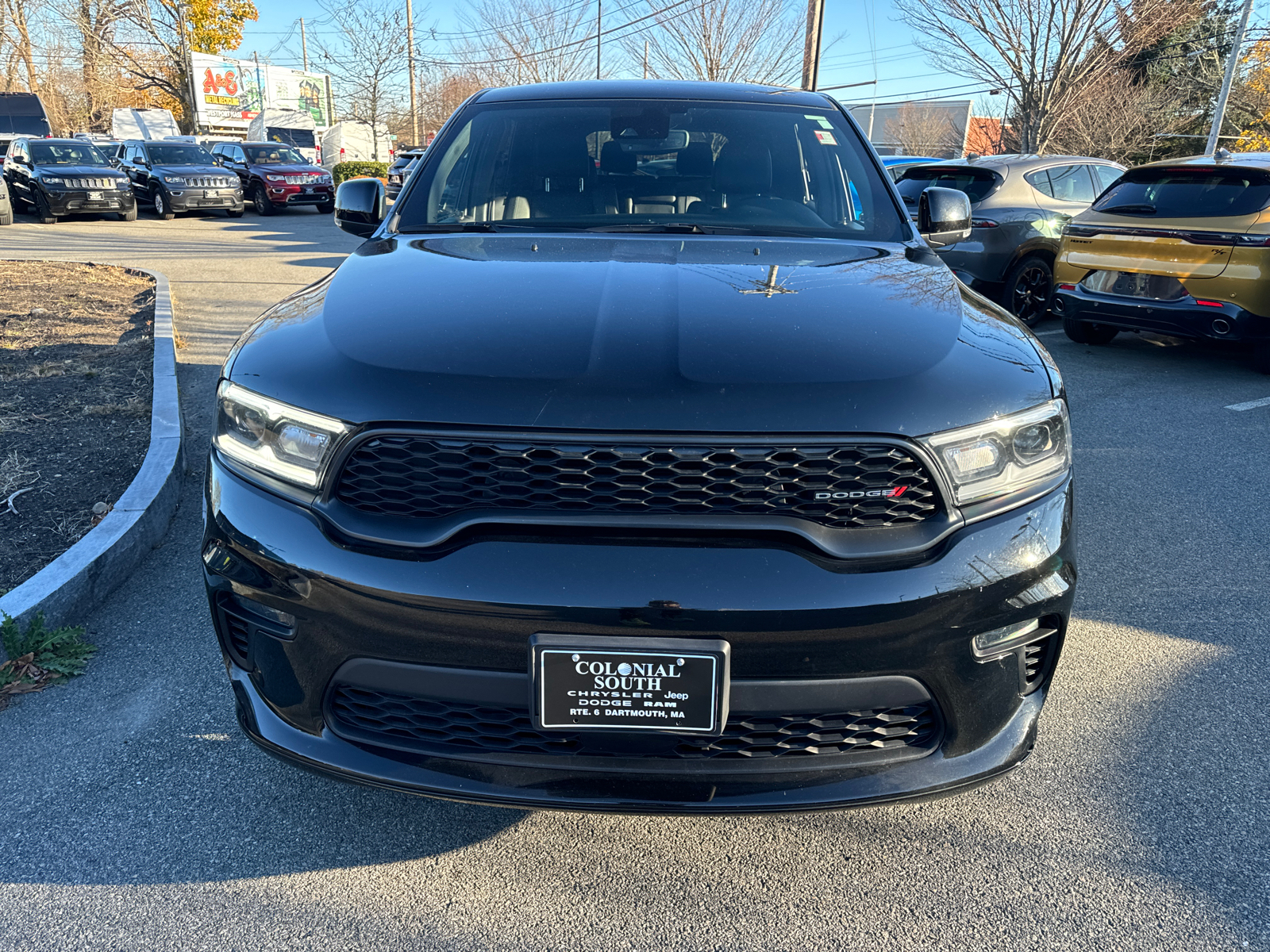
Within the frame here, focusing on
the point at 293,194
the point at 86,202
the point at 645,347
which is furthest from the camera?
the point at 293,194

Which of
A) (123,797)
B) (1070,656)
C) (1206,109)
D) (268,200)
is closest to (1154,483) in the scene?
(1070,656)

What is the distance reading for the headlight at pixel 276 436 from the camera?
5.82 ft

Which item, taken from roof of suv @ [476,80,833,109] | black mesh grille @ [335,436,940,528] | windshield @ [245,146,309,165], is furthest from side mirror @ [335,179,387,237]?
windshield @ [245,146,309,165]

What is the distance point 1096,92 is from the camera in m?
21.1

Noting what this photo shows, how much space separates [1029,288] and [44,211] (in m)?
18.4

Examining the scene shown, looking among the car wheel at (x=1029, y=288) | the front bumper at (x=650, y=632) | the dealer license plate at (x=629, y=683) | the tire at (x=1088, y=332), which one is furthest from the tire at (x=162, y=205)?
the dealer license plate at (x=629, y=683)

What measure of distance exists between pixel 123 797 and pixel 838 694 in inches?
69.9

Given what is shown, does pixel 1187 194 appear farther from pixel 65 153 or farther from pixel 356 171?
pixel 356 171

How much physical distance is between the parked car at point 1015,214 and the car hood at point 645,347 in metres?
6.32

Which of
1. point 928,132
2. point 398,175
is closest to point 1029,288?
point 398,175

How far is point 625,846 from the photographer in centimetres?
213

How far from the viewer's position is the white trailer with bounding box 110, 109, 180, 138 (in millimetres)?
35719

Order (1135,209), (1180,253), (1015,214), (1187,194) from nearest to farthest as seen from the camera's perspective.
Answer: (1180,253)
(1187,194)
(1135,209)
(1015,214)

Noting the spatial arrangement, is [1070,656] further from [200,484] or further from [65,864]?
[200,484]
